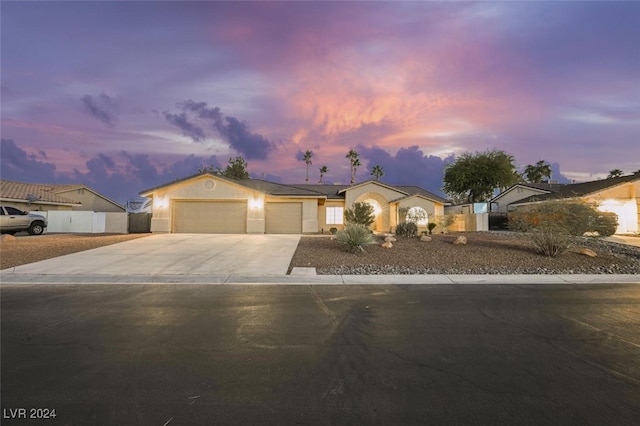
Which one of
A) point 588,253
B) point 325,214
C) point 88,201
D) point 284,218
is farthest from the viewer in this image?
point 88,201

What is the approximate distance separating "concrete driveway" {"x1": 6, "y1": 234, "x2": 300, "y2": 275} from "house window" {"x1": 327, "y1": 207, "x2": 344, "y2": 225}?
13.1 m

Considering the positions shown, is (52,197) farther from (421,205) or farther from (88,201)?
(421,205)

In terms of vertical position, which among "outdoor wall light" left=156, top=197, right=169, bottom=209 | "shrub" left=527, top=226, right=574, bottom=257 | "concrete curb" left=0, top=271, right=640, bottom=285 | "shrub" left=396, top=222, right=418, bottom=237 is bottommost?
"concrete curb" left=0, top=271, right=640, bottom=285

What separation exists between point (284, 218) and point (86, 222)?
49.5 ft

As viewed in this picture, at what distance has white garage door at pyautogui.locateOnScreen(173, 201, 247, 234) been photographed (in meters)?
25.4

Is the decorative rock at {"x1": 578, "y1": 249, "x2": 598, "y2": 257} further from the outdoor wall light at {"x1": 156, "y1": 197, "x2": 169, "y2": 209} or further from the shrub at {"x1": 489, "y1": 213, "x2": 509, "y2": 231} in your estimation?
the outdoor wall light at {"x1": 156, "y1": 197, "x2": 169, "y2": 209}

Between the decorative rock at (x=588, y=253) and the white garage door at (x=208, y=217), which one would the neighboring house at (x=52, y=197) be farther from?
the decorative rock at (x=588, y=253)

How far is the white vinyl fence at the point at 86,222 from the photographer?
27.1m

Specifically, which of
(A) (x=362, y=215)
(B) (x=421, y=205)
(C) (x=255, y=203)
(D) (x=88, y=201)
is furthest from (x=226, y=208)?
(D) (x=88, y=201)

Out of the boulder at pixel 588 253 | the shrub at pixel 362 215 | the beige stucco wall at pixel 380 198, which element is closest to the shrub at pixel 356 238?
the shrub at pixel 362 215

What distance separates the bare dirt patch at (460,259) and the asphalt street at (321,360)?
4196 millimetres

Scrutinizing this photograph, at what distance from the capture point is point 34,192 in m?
30.5

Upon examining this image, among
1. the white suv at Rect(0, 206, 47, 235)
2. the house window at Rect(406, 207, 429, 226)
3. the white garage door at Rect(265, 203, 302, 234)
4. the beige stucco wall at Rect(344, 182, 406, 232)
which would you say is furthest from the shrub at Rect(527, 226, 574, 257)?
the white suv at Rect(0, 206, 47, 235)

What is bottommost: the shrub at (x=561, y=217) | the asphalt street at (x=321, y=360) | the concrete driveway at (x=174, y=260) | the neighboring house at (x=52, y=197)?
the asphalt street at (x=321, y=360)
